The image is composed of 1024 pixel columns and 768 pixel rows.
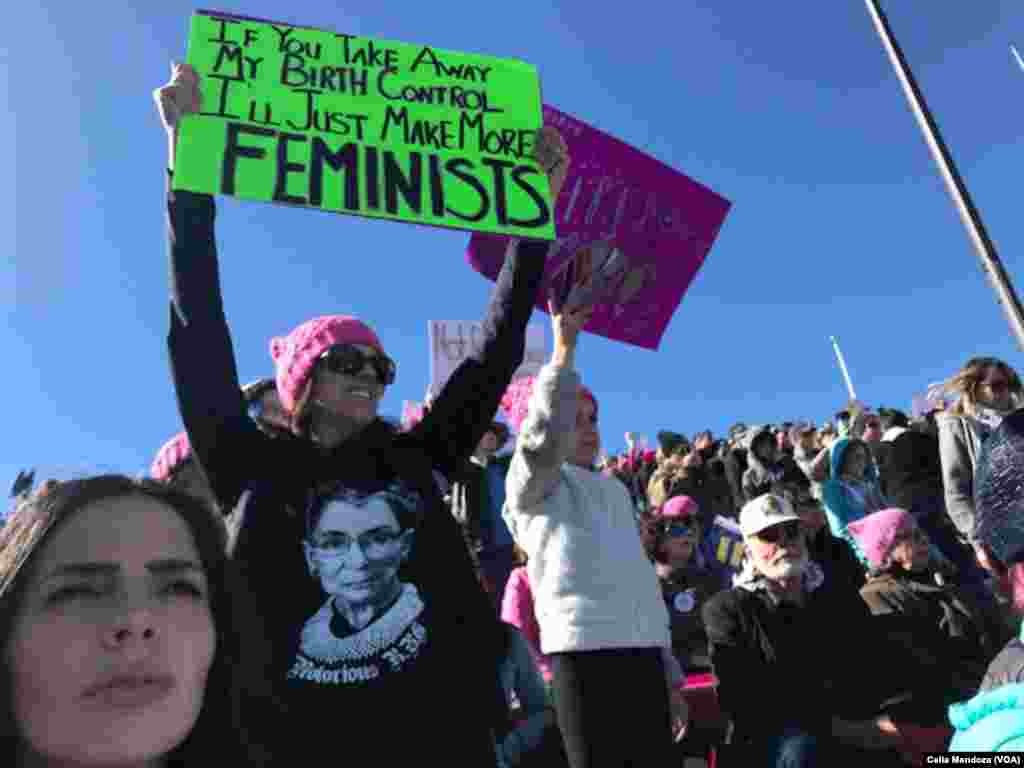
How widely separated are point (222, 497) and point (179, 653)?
2.81 ft

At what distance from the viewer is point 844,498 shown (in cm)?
571

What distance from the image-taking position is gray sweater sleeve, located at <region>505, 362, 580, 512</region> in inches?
93.6

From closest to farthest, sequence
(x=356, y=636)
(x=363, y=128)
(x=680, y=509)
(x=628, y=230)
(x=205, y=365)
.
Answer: (x=356, y=636) < (x=205, y=365) < (x=363, y=128) < (x=628, y=230) < (x=680, y=509)

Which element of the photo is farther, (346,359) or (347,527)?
(346,359)

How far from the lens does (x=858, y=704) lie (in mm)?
3398

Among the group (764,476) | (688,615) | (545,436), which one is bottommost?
(688,615)

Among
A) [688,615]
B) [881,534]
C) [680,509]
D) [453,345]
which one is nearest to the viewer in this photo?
[881,534]

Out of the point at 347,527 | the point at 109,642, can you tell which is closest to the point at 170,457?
the point at 347,527

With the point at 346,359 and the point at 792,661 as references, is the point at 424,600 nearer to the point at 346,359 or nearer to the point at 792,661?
the point at 346,359

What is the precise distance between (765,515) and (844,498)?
2.25 metres

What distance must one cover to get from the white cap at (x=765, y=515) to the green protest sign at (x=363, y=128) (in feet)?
6.62

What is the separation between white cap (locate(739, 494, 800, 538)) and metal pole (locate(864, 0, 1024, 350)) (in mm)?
1291

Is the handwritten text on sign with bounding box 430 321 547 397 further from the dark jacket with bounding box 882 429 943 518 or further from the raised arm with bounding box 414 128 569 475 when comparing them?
the raised arm with bounding box 414 128 569 475

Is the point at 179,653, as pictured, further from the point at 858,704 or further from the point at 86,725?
the point at 858,704
